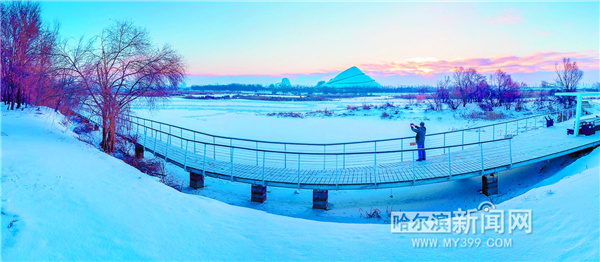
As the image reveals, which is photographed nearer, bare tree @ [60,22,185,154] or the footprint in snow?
the footprint in snow

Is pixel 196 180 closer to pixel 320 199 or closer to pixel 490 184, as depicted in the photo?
pixel 320 199

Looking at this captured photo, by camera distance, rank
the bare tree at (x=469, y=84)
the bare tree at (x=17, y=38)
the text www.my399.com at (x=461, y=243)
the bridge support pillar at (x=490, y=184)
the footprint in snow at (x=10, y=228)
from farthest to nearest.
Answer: the bare tree at (x=469, y=84) → the bare tree at (x=17, y=38) → the bridge support pillar at (x=490, y=184) → the text www.my399.com at (x=461, y=243) → the footprint in snow at (x=10, y=228)

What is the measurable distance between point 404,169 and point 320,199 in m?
2.78

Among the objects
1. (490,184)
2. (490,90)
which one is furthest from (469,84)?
(490,184)

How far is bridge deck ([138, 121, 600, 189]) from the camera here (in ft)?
31.3

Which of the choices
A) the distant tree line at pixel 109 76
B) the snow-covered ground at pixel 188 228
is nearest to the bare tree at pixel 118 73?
the distant tree line at pixel 109 76

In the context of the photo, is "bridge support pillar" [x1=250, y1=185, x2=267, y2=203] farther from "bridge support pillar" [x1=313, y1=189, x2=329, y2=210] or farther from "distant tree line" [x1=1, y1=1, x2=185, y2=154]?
"distant tree line" [x1=1, y1=1, x2=185, y2=154]

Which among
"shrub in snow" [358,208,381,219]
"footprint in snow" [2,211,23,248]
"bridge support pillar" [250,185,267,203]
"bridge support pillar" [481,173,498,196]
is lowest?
"shrub in snow" [358,208,381,219]

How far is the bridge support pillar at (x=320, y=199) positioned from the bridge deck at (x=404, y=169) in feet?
0.54

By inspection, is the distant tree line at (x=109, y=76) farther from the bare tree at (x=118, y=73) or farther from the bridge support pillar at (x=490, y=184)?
the bridge support pillar at (x=490, y=184)

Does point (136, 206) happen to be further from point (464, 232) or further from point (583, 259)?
point (583, 259)

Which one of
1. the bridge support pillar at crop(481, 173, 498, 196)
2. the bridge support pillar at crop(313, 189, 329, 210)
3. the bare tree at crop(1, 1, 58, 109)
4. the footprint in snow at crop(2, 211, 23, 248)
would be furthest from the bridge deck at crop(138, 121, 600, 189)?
the bare tree at crop(1, 1, 58, 109)

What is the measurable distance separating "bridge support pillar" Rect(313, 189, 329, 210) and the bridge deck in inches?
6.5

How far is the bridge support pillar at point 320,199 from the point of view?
962cm
